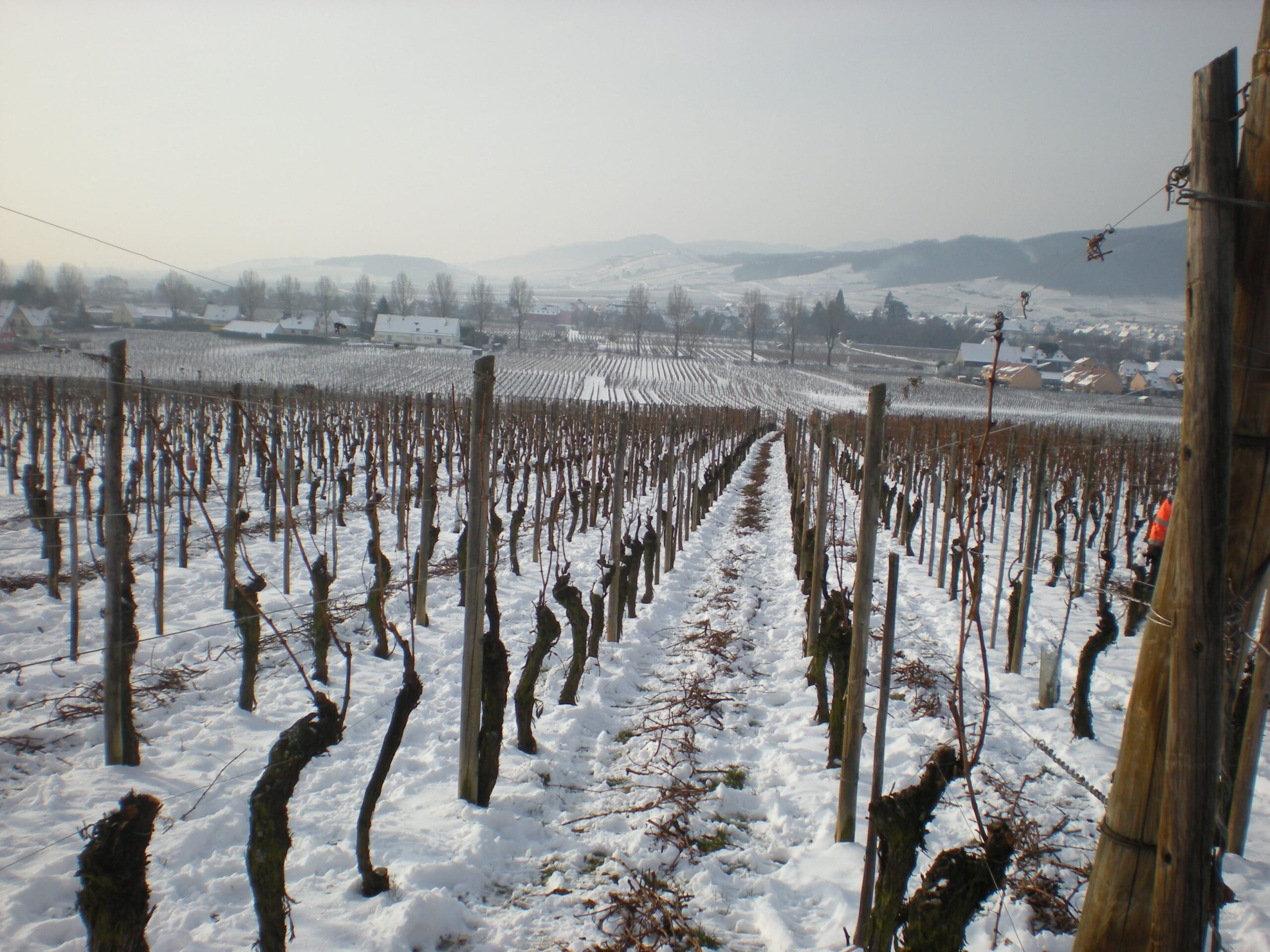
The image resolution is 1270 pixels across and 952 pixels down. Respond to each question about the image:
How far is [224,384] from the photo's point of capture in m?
23.6

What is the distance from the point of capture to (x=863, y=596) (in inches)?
138

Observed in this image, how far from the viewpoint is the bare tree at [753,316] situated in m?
80.1

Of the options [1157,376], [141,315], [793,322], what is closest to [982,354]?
[1157,376]

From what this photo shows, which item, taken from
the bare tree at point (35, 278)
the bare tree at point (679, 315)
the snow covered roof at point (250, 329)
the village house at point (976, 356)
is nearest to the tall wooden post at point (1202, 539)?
the bare tree at point (35, 278)

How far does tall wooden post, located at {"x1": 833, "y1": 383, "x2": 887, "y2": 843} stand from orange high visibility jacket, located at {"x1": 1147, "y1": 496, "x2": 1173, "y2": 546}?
16.6ft

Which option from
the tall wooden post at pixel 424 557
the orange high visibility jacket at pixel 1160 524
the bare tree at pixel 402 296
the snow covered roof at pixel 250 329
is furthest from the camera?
the bare tree at pixel 402 296

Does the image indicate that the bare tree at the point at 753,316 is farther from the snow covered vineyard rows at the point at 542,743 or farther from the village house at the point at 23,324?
the snow covered vineyard rows at the point at 542,743

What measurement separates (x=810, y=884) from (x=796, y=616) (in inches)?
186

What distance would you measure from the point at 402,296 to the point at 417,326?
70.3 feet

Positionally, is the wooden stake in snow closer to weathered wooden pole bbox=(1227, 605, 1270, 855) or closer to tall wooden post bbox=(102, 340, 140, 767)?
tall wooden post bbox=(102, 340, 140, 767)

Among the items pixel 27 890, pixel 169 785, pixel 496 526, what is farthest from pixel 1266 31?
pixel 496 526

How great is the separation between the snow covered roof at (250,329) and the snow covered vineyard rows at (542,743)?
25046 millimetres

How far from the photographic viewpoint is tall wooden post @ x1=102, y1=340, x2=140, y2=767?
3.94 meters

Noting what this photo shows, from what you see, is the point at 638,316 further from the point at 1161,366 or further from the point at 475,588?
the point at 475,588
